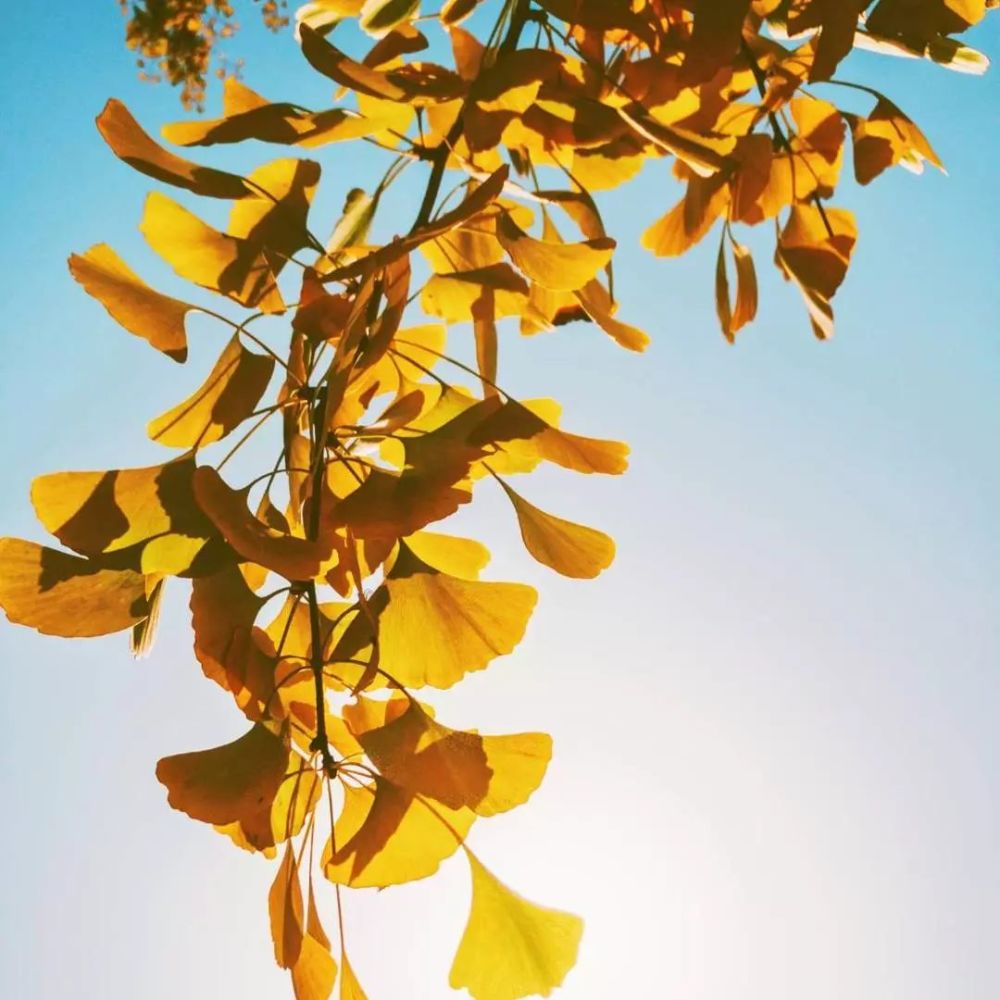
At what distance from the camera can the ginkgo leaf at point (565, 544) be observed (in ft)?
1.25

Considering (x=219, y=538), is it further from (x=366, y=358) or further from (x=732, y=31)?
(x=732, y=31)

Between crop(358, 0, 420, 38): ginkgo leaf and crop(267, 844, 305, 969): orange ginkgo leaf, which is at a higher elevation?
crop(358, 0, 420, 38): ginkgo leaf

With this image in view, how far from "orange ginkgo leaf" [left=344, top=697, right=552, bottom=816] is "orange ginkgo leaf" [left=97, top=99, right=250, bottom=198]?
211mm

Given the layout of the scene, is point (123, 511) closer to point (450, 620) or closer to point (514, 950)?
point (450, 620)

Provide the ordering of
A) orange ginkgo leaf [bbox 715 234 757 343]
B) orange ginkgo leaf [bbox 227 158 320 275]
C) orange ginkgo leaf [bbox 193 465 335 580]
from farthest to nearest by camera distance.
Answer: orange ginkgo leaf [bbox 715 234 757 343], orange ginkgo leaf [bbox 227 158 320 275], orange ginkgo leaf [bbox 193 465 335 580]

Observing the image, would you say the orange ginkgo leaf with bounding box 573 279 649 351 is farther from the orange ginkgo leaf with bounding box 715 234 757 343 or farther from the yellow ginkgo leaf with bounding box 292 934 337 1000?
the yellow ginkgo leaf with bounding box 292 934 337 1000

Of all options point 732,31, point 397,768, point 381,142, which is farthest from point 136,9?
point 397,768

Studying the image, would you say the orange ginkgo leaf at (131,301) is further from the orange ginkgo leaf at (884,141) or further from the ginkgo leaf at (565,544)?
the orange ginkgo leaf at (884,141)

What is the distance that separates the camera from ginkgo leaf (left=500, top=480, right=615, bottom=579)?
0.38 m

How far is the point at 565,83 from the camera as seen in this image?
406mm

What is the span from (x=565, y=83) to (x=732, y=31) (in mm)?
74

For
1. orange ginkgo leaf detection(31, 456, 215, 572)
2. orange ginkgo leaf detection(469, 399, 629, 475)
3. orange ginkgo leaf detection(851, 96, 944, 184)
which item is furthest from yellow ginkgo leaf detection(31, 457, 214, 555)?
orange ginkgo leaf detection(851, 96, 944, 184)

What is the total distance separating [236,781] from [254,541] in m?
0.09

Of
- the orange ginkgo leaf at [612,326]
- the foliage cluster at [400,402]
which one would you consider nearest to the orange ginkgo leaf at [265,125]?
the foliage cluster at [400,402]
